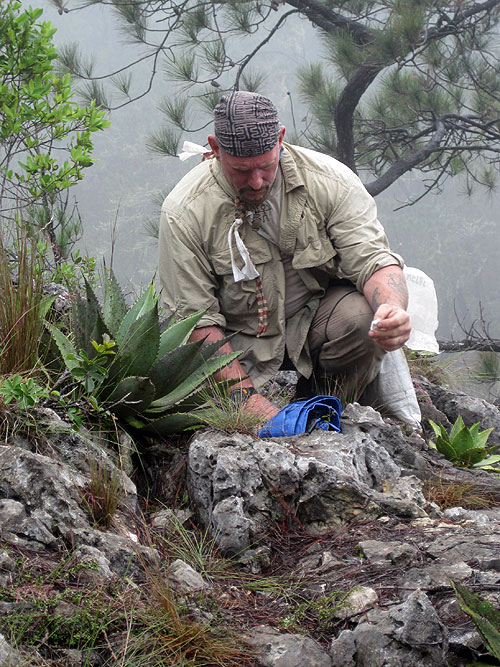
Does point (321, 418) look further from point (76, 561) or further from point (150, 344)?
point (76, 561)

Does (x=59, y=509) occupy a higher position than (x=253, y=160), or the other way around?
(x=253, y=160)

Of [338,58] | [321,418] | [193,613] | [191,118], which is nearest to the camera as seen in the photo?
[193,613]

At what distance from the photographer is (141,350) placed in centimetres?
329

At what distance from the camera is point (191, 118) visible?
8.95 m

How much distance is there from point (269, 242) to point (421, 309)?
3.51 ft

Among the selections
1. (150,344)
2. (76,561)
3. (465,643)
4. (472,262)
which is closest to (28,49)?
(150,344)

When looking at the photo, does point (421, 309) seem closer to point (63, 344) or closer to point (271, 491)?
point (271, 491)

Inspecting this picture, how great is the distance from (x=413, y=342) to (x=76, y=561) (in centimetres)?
270

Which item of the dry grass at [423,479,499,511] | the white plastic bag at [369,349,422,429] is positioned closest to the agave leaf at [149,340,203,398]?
the dry grass at [423,479,499,511]

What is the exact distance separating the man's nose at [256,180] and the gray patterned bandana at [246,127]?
0.30 ft

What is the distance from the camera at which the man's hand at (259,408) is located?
11.3 ft

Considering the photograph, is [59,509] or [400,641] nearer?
[400,641]

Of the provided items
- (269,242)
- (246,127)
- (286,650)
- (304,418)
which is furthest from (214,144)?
(286,650)

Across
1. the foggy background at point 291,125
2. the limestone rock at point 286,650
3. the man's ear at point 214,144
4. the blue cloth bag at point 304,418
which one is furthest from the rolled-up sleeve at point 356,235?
the foggy background at point 291,125
